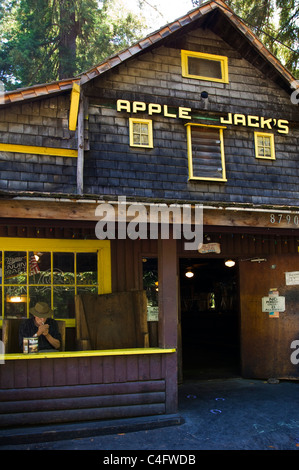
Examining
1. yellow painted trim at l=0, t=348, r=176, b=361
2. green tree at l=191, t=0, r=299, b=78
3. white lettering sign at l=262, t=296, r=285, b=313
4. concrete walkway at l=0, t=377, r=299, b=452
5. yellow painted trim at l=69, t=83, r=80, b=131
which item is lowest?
concrete walkway at l=0, t=377, r=299, b=452

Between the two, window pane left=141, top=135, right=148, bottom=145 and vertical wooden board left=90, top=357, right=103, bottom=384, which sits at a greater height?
window pane left=141, top=135, right=148, bottom=145

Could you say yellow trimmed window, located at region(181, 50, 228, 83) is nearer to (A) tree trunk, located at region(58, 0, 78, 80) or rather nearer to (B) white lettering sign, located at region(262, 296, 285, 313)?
(B) white lettering sign, located at region(262, 296, 285, 313)

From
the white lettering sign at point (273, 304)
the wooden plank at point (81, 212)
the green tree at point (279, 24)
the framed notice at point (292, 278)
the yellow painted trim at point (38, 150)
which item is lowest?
the white lettering sign at point (273, 304)

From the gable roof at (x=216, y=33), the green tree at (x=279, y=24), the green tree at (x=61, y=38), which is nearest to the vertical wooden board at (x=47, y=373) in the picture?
the gable roof at (x=216, y=33)

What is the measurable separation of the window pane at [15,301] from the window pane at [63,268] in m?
0.60

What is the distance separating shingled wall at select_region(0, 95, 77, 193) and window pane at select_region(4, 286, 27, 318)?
2.06m

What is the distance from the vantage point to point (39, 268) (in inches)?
314

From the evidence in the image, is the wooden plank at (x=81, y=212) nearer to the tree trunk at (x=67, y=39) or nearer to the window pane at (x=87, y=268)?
the window pane at (x=87, y=268)

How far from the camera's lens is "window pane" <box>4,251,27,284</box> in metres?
7.80

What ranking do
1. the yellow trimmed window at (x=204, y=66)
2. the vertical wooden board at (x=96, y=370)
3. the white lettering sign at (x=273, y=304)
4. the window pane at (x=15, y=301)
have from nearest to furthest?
the vertical wooden board at (x=96, y=370) → the window pane at (x=15, y=301) → the white lettering sign at (x=273, y=304) → the yellow trimmed window at (x=204, y=66)

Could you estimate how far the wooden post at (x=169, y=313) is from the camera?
6492mm

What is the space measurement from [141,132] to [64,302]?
13.4ft

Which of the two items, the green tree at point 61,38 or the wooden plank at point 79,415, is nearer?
the wooden plank at point 79,415

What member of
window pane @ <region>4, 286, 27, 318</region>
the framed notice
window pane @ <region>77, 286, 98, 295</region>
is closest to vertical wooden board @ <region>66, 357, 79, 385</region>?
window pane @ <region>4, 286, 27, 318</region>
